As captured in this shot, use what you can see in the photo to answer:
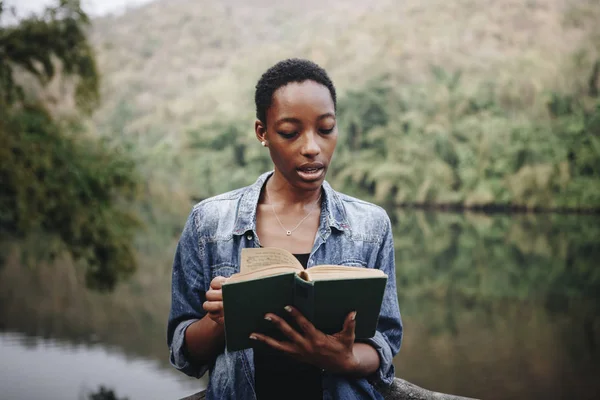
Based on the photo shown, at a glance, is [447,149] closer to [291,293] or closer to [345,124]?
[345,124]

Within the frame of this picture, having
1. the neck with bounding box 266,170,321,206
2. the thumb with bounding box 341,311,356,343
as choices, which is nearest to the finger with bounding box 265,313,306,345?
the thumb with bounding box 341,311,356,343

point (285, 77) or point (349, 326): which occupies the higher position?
point (285, 77)

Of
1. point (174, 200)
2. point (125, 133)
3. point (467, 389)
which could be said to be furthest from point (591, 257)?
point (125, 133)

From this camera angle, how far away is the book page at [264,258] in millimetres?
1477

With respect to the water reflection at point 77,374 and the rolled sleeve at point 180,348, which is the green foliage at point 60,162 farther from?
the rolled sleeve at point 180,348

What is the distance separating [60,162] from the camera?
742cm

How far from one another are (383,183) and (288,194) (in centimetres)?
3631

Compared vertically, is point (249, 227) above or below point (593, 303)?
→ above

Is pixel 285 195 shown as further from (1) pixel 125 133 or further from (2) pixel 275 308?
(1) pixel 125 133

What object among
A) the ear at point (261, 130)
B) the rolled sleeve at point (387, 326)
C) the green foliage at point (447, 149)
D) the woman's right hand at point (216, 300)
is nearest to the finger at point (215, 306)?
the woman's right hand at point (216, 300)

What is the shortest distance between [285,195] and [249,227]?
167mm

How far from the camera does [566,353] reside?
12.0 metres

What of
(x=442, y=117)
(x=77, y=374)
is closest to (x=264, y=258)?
(x=77, y=374)

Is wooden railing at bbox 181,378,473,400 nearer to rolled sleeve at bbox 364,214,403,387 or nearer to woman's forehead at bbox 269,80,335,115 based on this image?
rolled sleeve at bbox 364,214,403,387
